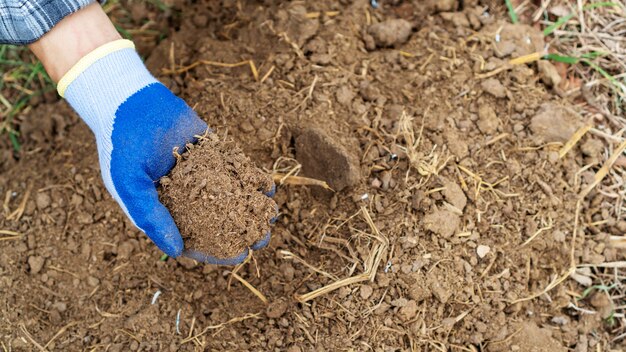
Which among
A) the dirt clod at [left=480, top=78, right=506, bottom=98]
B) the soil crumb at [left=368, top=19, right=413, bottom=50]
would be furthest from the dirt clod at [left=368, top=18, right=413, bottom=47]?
the dirt clod at [left=480, top=78, right=506, bottom=98]

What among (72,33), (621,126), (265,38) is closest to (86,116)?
(72,33)

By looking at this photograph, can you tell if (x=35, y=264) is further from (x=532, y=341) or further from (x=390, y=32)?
(x=532, y=341)

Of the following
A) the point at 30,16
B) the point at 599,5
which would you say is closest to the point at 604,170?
the point at 599,5

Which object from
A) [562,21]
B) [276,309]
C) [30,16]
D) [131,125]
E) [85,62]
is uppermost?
[30,16]

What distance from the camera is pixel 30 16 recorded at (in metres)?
1.96

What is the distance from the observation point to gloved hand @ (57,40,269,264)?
1.94 metres

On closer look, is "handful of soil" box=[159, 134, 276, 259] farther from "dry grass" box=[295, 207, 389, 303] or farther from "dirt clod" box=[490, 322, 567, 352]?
"dirt clod" box=[490, 322, 567, 352]

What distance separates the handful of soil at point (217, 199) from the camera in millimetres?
1916

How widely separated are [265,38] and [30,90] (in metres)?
1.13

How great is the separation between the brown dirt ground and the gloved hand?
12.3 inches

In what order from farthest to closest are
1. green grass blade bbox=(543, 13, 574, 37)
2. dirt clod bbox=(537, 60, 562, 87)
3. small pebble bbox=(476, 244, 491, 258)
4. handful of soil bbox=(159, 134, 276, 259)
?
green grass blade bbox=(543, 13, 574, 37), dirt clod bbox=(537, 60, 562, 87), small pebble bbox=(476, 244, 491, 258), handful of soil bbox=(159, 134, 276, 259)

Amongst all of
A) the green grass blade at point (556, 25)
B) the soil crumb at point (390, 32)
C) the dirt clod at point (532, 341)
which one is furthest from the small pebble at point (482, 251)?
the green grass blade at point (556, 25)

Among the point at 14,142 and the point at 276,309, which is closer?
the point at 276,309

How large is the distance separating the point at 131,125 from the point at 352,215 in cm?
84
